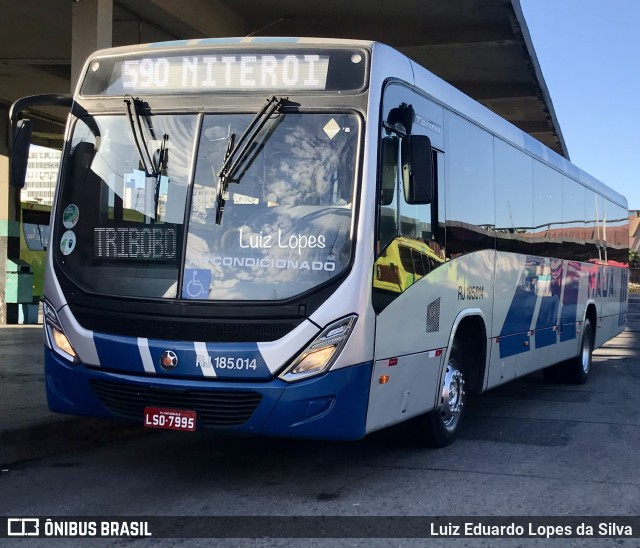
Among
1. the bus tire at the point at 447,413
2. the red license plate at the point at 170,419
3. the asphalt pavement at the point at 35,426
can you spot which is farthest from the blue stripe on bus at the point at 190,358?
the bus tire at the point at 447,413

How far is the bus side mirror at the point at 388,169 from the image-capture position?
19.6 ft

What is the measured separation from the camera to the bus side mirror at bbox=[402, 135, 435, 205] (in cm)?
603

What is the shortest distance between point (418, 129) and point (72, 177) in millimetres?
2742

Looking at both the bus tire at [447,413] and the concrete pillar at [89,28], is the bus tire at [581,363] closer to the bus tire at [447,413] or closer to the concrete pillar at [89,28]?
the bus tire at [447,413]

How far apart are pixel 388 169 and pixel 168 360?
82.3 inches

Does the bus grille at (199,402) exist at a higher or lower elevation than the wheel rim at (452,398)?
higher

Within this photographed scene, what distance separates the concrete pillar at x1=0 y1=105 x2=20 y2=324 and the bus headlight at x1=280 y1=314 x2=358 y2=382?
1400 centimetres

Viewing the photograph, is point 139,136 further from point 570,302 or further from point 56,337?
point 570,302

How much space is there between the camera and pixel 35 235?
2347 cm

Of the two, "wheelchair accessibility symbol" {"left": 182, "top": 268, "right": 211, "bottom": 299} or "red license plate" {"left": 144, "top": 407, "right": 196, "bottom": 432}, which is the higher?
"wheelchair accessibility symbol" {"left": 182, "top": 268, "right": 211, "bottom": 299}

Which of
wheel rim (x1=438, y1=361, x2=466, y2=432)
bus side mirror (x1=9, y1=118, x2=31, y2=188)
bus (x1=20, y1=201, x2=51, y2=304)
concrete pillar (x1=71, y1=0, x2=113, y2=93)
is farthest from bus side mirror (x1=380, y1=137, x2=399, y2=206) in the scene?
bus (x1=20, y1=201, x2=51, y2=304)

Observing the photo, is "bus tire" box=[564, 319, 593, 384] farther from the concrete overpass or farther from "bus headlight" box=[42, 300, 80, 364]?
"bus headlight" box=[42, 300, 80, 364]

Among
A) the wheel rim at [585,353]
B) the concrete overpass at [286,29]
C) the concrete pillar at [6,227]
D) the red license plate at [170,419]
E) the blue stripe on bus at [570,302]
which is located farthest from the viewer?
the concrete pillar at [6,227]

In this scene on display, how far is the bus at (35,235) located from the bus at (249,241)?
16.9 meters
